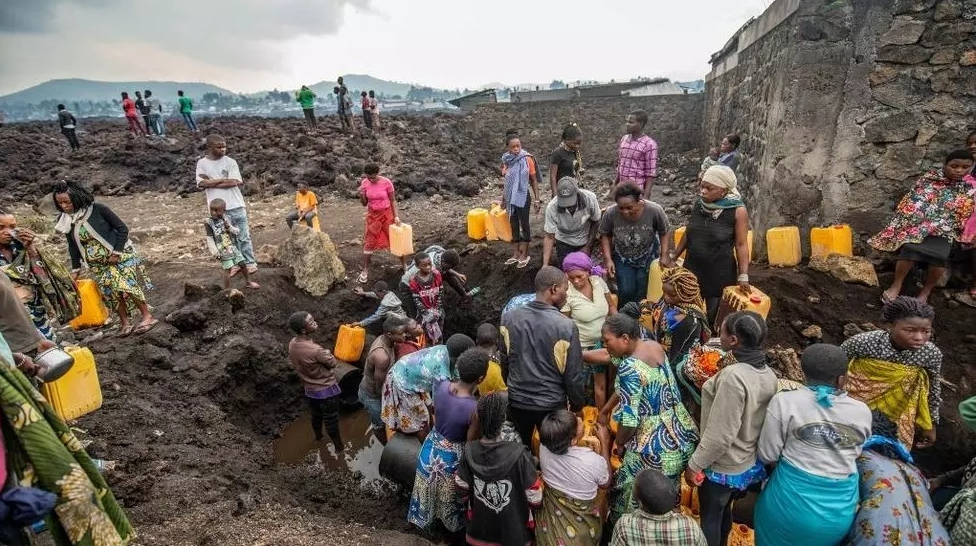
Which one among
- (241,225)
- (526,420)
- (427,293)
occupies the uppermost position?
(241,225)

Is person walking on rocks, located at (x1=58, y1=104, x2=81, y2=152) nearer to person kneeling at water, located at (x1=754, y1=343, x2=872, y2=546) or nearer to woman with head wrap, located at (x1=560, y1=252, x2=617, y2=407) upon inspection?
woman with head wrap, located at (x1=560, y1=252, x2=617, y2=407)

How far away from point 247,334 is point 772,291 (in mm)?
5734

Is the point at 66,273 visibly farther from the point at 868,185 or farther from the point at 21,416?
the point at 868,185

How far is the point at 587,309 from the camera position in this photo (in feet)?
12.6

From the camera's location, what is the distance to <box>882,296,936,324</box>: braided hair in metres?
2.73

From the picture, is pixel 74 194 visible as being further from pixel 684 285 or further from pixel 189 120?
pixel 189 120

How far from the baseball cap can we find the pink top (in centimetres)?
246

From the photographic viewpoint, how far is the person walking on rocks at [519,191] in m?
6.33

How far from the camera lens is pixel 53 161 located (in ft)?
45.5

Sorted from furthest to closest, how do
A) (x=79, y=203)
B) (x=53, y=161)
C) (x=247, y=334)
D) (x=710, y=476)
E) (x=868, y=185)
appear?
1. (x=53, y=161)
2. (x=247, y=334)
3. (x=868, y=185)
4. (x=79, y=203)
5. (x=710, y=476)

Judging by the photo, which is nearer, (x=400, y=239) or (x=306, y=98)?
(x=400, y=239)

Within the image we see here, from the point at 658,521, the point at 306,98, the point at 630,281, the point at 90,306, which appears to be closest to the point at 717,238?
the point at 630,281

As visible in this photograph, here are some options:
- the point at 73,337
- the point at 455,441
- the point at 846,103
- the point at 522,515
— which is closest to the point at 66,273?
the point at 73,337

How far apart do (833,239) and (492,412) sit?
183 inches
